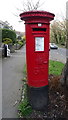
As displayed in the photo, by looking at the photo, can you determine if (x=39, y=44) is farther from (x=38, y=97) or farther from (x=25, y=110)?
(x=25, y=110)

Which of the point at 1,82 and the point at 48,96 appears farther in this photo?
the point at 1,82

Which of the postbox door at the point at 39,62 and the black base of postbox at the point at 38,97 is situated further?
the black base of postbox at the point at 38,97

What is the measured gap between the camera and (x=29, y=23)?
133 inches

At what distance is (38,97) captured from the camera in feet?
11.8

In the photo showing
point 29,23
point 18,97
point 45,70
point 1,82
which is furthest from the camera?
point 1,82

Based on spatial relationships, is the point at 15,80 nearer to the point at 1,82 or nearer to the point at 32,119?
the point at 1,82

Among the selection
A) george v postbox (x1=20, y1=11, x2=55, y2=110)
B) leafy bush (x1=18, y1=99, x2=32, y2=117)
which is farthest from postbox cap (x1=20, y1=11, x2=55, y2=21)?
leafy bush (x1=18, y1=99, x2=32, y2=117)

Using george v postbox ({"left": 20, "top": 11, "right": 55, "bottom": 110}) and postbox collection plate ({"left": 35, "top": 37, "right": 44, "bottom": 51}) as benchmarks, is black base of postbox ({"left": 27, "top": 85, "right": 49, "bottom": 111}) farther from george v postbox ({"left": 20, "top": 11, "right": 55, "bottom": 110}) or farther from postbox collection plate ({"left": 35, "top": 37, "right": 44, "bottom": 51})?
postbox collection plate ({"left": 35, "top": 37, "right": 44, "bottom": 51})

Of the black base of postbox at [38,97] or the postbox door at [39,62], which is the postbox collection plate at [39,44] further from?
the black base of postbox at [38,97]

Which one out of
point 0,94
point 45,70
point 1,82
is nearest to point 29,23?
point 45,70

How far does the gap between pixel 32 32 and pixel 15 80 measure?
11.0ft

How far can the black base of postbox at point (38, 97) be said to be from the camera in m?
3.60

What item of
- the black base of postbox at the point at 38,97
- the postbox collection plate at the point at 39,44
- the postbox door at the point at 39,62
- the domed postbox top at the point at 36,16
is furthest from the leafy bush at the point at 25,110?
the domed postbox top at the point at 36,16

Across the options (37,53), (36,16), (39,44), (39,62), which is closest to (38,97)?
(39,62)
